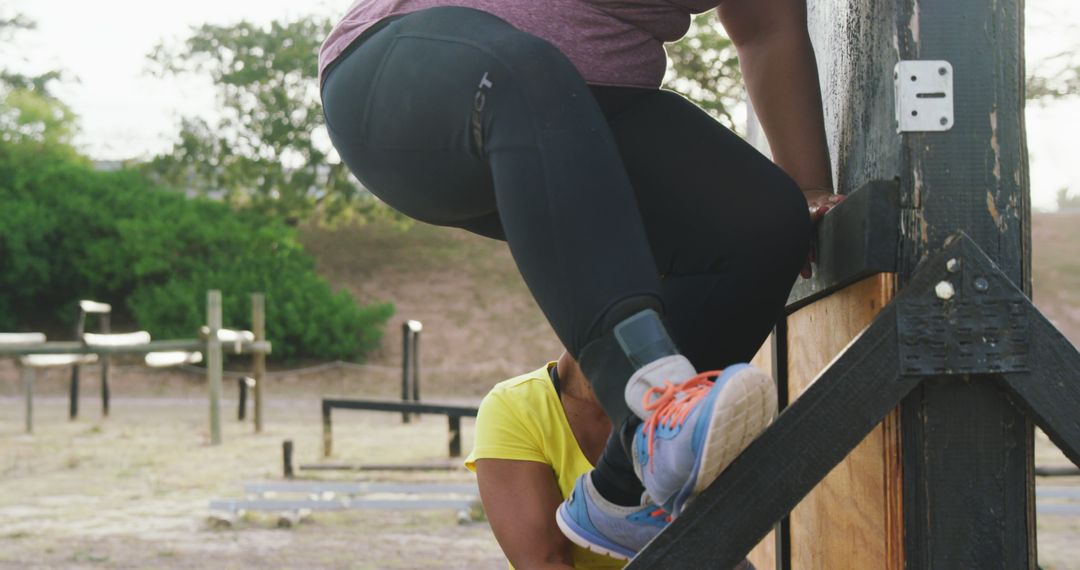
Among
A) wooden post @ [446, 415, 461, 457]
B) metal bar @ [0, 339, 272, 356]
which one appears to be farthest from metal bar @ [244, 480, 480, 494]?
metal bar @ [0, 339, 272, 356]

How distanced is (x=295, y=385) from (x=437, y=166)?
657 inches

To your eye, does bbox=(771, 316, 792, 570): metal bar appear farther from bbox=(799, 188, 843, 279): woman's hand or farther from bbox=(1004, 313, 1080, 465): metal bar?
bbox=(1004, 313, 1080, 465): metal bar

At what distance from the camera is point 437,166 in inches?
47.1

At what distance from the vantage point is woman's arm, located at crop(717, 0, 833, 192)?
1.52 m

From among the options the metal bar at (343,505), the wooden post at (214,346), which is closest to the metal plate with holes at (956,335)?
the metal bar at (343,505)

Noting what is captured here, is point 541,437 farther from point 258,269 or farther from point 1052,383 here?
point 258,269

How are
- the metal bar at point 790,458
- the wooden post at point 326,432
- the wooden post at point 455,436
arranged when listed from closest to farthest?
the metal bar at point 790,458, the wooden post at point 455,436, the wooden post at point 326,432

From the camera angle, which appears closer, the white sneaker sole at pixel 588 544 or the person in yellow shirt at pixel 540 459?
the white sneaker sole at pixel 588 544

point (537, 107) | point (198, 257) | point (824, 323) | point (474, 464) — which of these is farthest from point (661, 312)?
point (198, 257)

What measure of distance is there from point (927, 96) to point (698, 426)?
0.46 m

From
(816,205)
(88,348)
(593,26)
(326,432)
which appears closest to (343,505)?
(326,432)

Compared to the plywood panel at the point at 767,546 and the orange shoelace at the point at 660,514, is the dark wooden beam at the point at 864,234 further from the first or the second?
the plywood panel at the point at 767,546

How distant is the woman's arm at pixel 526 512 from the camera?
1.95 meters

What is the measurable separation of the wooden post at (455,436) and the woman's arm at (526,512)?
7491 mm
